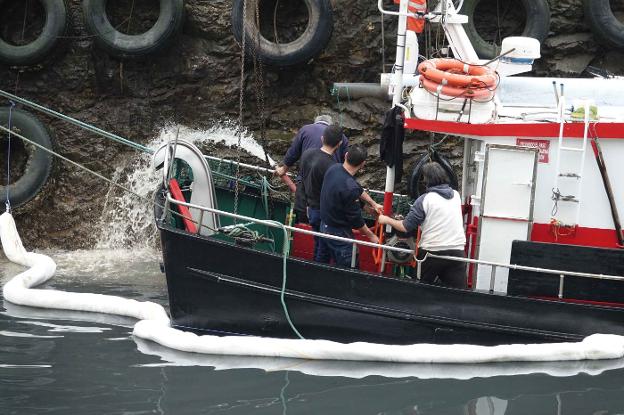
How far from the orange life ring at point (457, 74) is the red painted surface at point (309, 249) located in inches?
61.9

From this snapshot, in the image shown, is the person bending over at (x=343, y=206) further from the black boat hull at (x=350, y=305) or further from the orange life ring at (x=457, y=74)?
the orange life ring at (x=457, y=74)

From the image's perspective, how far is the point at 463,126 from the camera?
27.1 feet

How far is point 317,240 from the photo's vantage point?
27.8 ft

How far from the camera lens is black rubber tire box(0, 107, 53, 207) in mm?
12023

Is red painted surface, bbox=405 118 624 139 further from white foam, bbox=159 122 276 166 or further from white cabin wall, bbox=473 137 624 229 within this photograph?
white foam, bbox=159 122 276 166

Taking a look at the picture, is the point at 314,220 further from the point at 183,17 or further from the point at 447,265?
the point at 183,17

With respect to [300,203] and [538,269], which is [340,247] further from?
[538,269]

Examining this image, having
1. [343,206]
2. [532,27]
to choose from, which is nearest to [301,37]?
[532,27]

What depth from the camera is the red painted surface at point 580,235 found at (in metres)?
8.15

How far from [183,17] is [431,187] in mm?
5804

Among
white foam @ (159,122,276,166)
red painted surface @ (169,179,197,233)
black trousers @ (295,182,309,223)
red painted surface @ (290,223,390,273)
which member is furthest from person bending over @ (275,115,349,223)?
white foam @ (159,122,276,166)

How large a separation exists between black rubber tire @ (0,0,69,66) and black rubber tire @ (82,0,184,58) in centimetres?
31

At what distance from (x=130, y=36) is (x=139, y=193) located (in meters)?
2.00

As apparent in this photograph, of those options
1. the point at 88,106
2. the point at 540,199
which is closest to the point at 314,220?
the point at 540,199
